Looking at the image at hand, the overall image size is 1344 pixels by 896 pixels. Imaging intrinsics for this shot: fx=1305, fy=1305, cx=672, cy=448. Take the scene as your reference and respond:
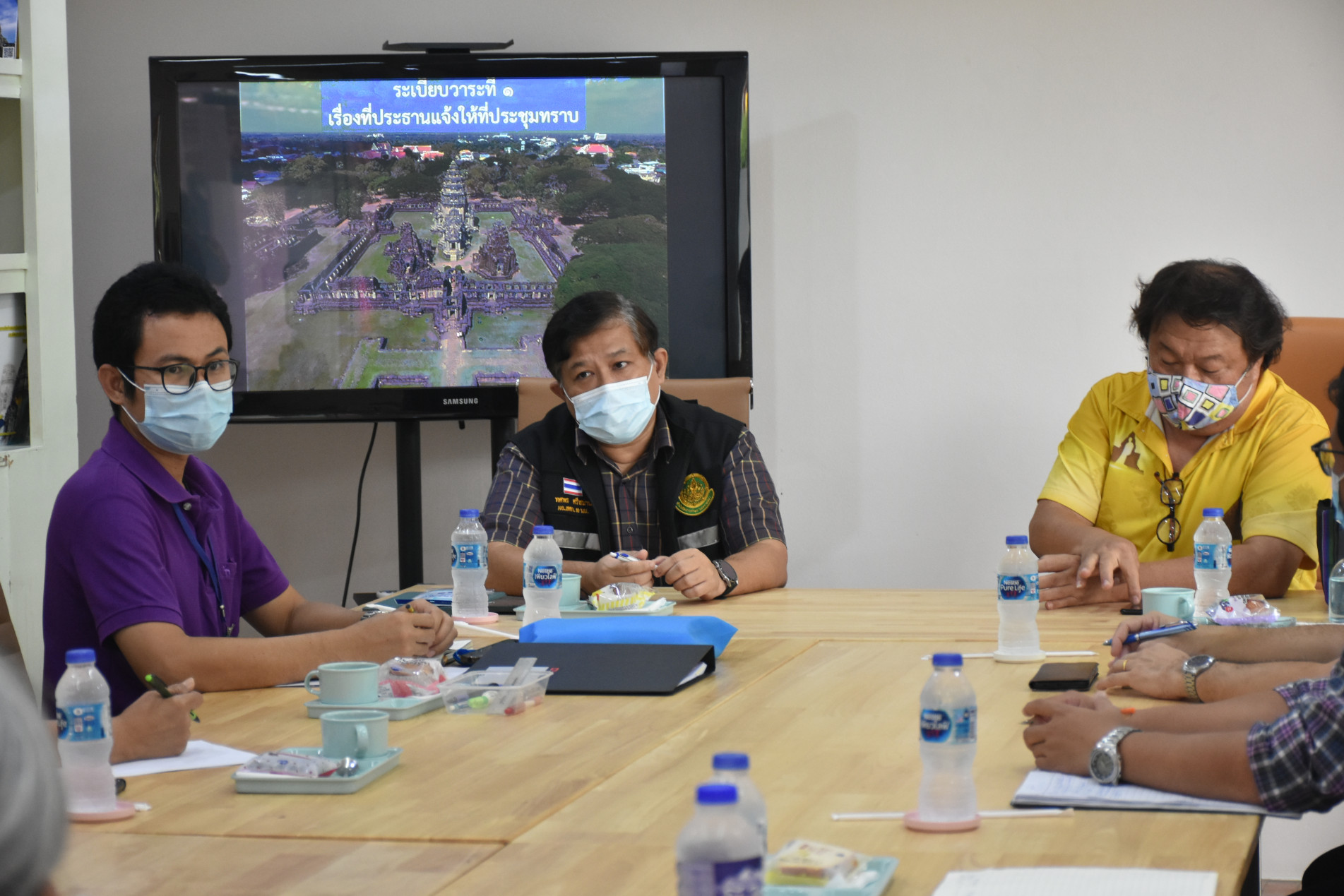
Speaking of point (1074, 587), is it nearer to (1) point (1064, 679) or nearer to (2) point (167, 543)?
(1) point (1064, 679)

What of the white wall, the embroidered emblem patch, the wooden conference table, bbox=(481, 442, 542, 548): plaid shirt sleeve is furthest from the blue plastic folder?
the white wall

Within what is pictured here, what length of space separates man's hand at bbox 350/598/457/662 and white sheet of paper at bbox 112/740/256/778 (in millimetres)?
360

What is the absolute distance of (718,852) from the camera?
32.9 inches

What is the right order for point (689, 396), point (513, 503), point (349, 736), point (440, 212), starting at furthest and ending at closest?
1. point (440, 212)
2. point (689, 396)
3. point (513, 503)
4. point (349, 736)

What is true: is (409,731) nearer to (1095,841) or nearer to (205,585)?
(205,585)

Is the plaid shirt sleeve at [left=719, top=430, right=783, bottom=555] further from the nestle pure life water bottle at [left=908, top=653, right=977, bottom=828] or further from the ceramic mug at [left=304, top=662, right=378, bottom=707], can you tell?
the nestle pure life water bottle at [left=908, top=653, right=977, bottom=828]

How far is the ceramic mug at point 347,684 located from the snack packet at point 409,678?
43mm

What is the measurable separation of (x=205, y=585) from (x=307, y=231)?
1895 millimetres

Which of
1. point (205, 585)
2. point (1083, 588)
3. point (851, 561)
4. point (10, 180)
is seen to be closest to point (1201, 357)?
point (1083, 588)

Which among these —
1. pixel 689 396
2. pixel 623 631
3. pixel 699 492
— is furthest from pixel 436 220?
pixel 623 631

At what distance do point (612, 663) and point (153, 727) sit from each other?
2.15 ft

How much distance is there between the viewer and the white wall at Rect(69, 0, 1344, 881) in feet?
12.3

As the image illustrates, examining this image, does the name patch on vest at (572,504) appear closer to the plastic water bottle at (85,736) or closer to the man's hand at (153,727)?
the man's hand at (153,727)

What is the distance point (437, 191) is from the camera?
12.2 feet
